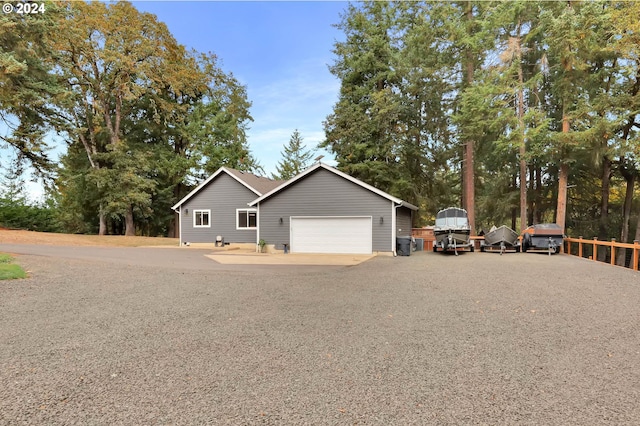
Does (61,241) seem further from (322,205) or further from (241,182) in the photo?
(322,205)

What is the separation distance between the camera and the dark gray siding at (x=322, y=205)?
52.5ft

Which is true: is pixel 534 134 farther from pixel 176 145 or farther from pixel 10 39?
pixel 176 145

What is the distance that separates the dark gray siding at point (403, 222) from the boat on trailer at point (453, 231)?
68.7 inches

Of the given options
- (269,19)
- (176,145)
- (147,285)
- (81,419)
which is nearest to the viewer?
(81,419)

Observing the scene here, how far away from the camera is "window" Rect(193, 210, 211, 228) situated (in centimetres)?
2109

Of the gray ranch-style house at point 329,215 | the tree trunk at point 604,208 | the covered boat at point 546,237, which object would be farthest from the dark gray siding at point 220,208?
the tree trunk at point 604,208

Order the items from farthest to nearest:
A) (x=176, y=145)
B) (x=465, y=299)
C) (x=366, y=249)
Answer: (x=176, y=145) < (x=366, y=249) < (x=465, y=299)

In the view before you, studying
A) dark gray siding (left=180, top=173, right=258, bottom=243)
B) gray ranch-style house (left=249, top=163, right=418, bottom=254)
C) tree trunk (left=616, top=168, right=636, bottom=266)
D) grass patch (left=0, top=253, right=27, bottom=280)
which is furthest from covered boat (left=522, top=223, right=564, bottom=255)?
grass patch (left=0, top=253, right=27, bottom=280)

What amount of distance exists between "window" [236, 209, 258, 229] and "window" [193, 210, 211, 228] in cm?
203

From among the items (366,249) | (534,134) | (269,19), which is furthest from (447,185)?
(269,19)

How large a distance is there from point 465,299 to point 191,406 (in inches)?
206

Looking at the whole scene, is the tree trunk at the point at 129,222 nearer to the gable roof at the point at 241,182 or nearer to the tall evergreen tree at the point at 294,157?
the gable roof at the point at 241,182

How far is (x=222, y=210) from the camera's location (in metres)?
20.8

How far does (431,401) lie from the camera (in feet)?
8.91
